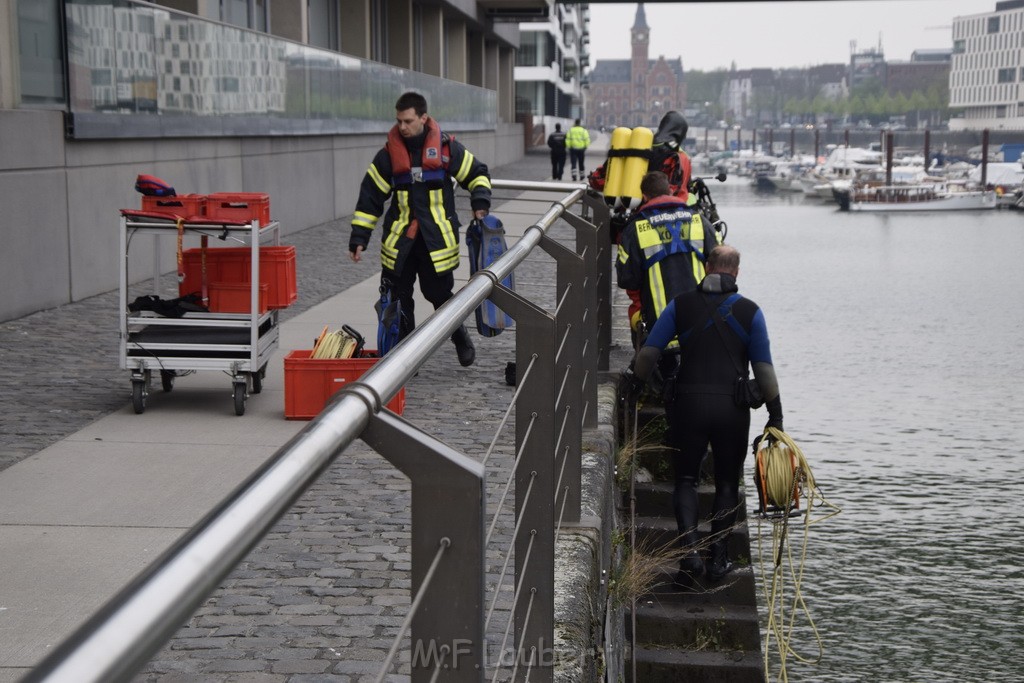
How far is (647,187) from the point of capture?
29.8 feet

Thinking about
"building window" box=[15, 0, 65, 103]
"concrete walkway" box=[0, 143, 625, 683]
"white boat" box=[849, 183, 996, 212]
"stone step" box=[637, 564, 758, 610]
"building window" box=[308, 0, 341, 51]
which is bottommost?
"white boat" box=[849, 183, 996, 212]

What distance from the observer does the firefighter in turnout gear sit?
839 cm

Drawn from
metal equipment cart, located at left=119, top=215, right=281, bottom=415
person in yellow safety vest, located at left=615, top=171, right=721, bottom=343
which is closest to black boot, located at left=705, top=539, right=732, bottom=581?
person in yellow safety vest, located at left=615, top=171, right=721, bottom=343

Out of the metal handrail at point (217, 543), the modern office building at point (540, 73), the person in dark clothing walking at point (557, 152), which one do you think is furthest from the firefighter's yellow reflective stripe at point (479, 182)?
the modern office building at point (540, 73)

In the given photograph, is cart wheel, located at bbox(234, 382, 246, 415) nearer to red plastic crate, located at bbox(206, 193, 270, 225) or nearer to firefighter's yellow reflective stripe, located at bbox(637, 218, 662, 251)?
red plastic crate, located at bbox(206, 193, 270, 225)

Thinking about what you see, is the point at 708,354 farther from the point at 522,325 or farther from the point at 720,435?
the point at 522,325

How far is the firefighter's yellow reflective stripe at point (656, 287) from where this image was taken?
Answer: 908cm

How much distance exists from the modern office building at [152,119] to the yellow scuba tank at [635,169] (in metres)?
4.76

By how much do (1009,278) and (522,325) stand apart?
120ft

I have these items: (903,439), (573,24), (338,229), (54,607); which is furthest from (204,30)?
(573,24)

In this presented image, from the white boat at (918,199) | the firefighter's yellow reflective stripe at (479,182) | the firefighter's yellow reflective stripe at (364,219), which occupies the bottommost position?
the white boat at (918,199)

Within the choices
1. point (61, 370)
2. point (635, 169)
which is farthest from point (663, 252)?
point (61, 370)

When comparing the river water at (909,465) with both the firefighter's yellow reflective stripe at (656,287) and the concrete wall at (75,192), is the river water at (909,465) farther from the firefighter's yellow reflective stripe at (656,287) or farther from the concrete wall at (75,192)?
the concrete wall at (75,192)

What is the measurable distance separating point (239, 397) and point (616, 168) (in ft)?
13.2
